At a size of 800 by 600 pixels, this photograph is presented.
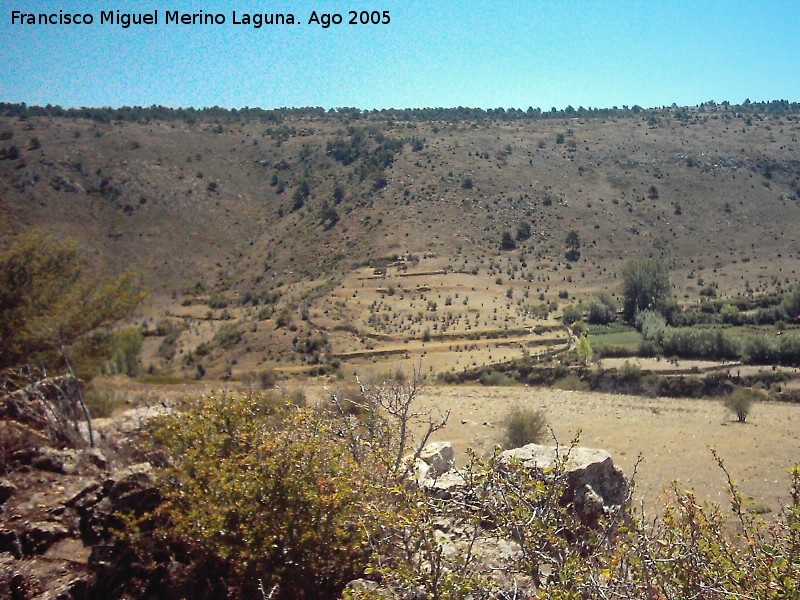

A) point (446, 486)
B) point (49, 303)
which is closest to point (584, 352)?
point (49, 303)

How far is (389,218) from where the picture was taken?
5859 centimetres

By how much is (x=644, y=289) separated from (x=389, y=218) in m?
24.7

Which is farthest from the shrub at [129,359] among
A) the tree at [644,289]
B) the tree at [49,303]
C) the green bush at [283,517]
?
the tree at [644,289]

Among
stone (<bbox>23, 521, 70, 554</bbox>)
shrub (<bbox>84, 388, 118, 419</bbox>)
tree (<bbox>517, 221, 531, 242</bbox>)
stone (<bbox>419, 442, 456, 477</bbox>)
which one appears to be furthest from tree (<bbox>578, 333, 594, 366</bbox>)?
stone (<bbox>23, 521, 70, 554</bbox>)

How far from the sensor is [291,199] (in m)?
69.4

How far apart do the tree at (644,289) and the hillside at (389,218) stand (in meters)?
3.96

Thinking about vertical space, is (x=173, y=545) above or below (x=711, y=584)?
below

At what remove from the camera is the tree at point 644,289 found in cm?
4347

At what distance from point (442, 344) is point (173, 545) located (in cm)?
3044

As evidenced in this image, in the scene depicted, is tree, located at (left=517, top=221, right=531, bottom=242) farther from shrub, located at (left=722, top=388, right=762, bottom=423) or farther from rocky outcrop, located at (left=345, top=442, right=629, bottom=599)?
A: rocky outcrop, located at (left=345, top=442, right=629, bottom=599)

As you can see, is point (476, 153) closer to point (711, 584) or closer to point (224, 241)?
point (224, 241)

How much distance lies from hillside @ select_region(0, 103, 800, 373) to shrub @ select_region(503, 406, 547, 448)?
14688 millimetres

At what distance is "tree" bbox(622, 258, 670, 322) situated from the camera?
4347 cm

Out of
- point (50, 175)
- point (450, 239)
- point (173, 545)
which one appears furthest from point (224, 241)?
point (173, 545)
